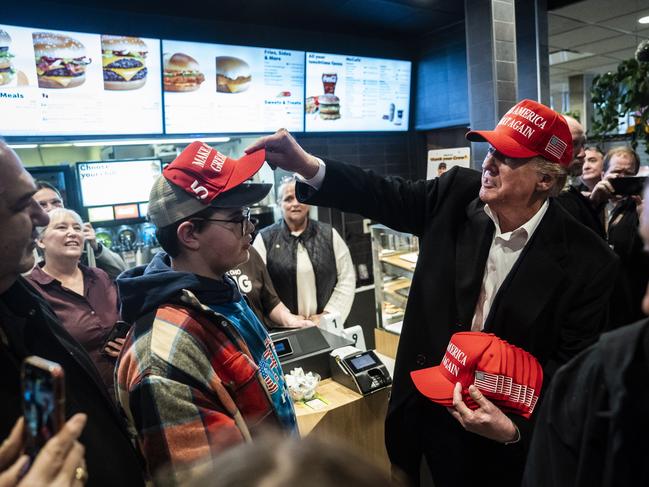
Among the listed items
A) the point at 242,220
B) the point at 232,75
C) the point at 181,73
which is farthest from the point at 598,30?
the point at 242,220

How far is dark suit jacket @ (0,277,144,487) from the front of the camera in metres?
1.03

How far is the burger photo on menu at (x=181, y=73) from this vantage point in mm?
4191

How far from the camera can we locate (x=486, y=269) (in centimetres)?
166

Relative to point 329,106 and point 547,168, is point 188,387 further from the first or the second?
point 329,106

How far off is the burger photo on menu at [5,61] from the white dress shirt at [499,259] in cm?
356

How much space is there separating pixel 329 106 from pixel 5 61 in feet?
9.43

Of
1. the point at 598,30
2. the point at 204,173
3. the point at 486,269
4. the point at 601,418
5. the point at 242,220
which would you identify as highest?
the point at 598,30

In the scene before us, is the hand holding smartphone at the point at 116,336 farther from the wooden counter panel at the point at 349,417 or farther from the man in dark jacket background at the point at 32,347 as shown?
the wooden counter panel at the point at 349,417

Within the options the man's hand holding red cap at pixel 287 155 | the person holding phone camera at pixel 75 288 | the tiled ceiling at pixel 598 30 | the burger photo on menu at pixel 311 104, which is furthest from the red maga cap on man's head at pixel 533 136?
the tiled ceiling at pixel 598 30

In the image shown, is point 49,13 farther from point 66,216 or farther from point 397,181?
point 397,181

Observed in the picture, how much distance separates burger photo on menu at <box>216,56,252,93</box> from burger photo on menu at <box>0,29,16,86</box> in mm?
1596

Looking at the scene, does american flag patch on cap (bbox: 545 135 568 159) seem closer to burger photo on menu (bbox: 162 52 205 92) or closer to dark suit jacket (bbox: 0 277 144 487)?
dark suit jacket (bbox: 0 277 144 487)

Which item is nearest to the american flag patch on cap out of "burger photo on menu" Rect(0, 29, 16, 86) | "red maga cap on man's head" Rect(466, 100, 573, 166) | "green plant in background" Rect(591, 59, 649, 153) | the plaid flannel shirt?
"red maga cap on man's head" Rect(466, 100, 573, 166)

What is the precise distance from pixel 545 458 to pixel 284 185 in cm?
290
